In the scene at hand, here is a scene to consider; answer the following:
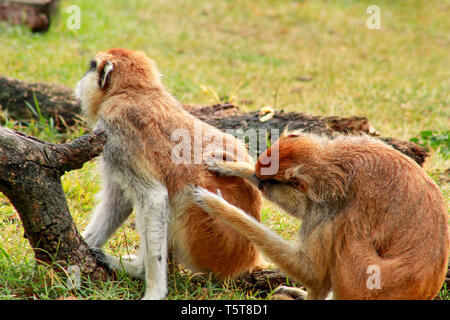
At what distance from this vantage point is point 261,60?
8680mm

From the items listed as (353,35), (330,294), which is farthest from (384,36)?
(330,294)

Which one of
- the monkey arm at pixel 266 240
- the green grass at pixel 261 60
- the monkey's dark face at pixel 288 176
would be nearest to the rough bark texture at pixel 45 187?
the green grass at pixel 261 60

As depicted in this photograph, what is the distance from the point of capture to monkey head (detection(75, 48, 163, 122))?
3.55 metres

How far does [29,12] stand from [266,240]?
6.74m

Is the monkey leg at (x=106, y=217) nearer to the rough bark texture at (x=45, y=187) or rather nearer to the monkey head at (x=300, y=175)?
the rough bark texture at (x=45, y=187)

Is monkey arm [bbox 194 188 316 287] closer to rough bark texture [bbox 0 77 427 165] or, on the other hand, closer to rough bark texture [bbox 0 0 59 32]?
rough bark texture [bbox 0 77 427 165]

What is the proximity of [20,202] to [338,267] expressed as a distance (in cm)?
176

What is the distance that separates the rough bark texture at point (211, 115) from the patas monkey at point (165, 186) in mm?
1724

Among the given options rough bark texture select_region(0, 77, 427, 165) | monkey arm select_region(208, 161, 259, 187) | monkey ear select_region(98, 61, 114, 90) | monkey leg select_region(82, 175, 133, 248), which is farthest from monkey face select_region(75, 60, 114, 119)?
rough bark texture select_region(0, 77, 427, 165)

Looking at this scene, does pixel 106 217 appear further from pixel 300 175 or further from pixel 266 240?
pixel 300 175

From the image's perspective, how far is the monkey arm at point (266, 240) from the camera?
2984 mm

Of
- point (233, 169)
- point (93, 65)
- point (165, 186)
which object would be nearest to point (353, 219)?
point (233, 169)
